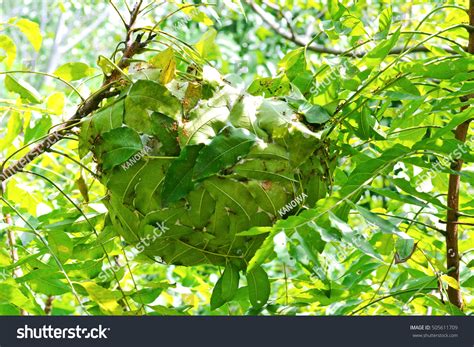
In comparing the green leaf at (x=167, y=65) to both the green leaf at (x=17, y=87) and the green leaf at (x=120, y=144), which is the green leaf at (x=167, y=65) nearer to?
the green leaf at (x=120, y=144)

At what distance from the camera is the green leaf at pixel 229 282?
0.79 metres

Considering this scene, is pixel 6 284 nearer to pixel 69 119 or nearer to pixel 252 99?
pixel 69 119

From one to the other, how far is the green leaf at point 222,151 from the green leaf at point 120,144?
0.23 feet

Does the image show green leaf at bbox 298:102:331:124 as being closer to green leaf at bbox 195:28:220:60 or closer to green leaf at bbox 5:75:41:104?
green leaf at bbox 195:28:220:60

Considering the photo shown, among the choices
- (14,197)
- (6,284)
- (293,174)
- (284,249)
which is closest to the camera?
(284,249)

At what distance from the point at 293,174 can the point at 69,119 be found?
277mm

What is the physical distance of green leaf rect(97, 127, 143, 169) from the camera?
27.7 inches

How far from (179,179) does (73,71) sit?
307 millimetres

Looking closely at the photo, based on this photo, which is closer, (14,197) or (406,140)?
(406,140)

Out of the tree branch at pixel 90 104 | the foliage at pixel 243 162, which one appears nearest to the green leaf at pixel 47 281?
the foliage at pixel 243 162

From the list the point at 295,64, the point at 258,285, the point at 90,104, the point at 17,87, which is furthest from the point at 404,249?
the point at 17,87

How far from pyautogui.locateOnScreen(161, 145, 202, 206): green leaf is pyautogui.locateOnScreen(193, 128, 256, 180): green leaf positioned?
0.05ft

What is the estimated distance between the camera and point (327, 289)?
89 cm

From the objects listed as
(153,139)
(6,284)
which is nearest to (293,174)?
(153,139)
